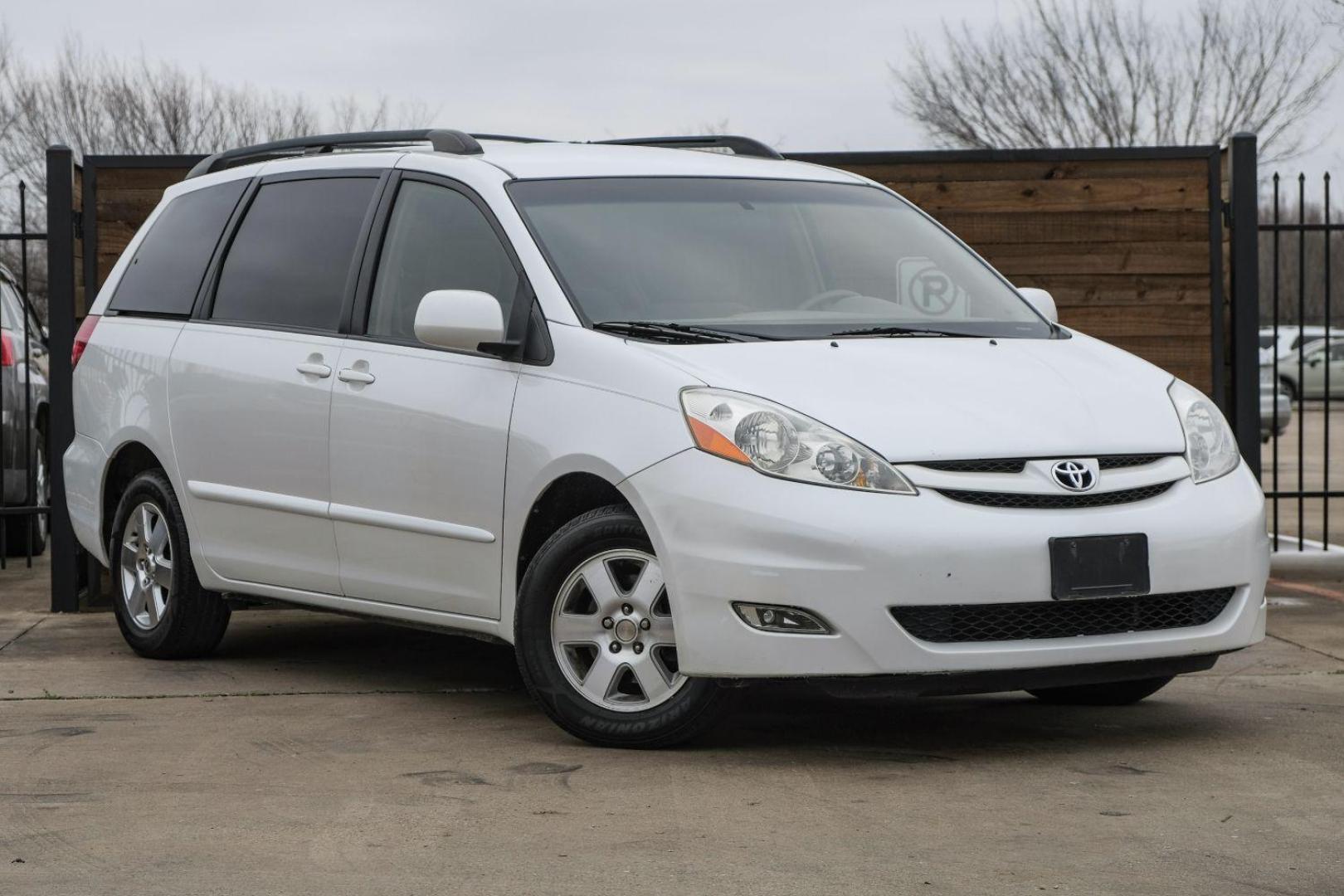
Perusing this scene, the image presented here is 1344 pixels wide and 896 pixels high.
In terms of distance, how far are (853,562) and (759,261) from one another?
5.06 feet

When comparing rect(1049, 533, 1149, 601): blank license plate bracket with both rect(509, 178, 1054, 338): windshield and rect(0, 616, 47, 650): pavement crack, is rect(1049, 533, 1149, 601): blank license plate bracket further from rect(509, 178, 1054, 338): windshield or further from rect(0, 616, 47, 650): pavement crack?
rect(0, 616, 47, 650): pavement crack

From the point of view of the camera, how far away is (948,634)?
5.06m

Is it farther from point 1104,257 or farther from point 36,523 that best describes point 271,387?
point 36,523

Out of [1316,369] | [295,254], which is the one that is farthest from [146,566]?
[1316,369]

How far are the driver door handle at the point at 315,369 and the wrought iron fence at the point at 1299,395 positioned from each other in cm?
442

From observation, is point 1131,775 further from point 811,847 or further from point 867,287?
point 867,287

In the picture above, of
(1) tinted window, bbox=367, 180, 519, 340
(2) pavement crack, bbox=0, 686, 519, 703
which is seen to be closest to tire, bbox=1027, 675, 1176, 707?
(2) pavement crack, bbox=0, 686, 519, 703

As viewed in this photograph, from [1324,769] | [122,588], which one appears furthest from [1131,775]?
[122,588]

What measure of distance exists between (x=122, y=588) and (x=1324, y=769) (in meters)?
4.54

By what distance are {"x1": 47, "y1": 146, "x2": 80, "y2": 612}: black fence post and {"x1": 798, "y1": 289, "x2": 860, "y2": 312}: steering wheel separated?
4.39m

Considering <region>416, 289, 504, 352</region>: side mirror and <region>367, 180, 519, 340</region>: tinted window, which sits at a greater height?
<region>367, 180, 519, 340</region>: tinted window

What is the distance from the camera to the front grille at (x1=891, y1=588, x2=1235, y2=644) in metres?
5.03

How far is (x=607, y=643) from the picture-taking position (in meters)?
5.41

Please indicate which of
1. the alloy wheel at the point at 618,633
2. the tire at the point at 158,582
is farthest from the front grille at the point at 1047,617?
the tire at the point at 158,582
